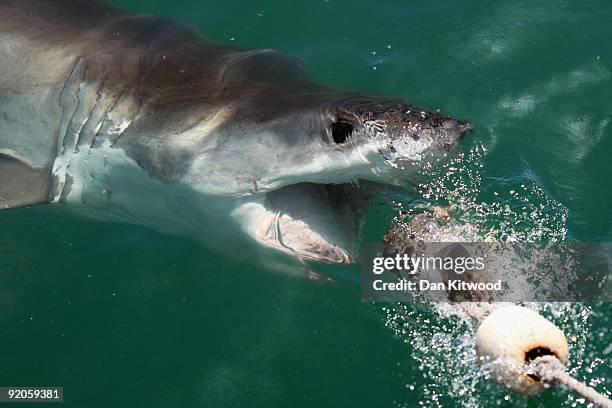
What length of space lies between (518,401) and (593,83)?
2.17 meters

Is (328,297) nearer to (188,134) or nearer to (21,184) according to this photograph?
(188,134)

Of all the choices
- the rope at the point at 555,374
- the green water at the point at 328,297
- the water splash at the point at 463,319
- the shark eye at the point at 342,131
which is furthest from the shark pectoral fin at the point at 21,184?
the rope at the point at 555,374

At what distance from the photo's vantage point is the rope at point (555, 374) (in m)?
2.02

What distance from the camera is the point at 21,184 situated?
3.08 meters

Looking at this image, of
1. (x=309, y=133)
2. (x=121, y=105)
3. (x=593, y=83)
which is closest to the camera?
(x=309, y=133)

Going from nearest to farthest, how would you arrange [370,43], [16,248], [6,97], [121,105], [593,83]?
[121,105] → [6,97] → [16,248] → [593,83] → [370,43]

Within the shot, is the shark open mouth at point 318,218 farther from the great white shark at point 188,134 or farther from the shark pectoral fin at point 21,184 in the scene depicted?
the shark pectoral fin at point 21,184

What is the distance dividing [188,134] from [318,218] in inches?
20.9

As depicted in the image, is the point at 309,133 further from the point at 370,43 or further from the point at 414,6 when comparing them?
the point at 414,6

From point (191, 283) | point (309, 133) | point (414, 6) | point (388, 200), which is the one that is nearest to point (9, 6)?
point (191, 283)

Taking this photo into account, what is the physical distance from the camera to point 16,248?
358 centimetres

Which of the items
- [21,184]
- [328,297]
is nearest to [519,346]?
[328,297]

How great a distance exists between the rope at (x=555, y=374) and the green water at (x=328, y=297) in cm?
45

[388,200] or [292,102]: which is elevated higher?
[292,102]
